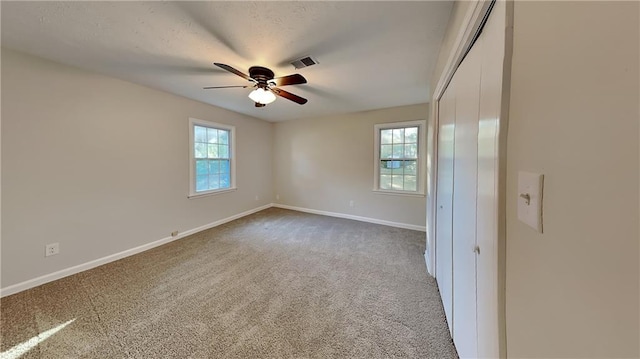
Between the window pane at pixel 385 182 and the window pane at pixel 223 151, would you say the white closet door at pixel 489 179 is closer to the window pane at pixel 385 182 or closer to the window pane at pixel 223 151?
the window pane at pixel 385 182

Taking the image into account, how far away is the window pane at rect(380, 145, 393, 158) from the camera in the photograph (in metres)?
4.06

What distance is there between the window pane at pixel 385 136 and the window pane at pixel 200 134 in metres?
3.22

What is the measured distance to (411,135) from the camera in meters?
3.85

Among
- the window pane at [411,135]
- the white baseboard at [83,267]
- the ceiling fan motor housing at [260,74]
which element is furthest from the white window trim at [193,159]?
the window pane at [411,135]

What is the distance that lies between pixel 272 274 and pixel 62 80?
9.67 feet

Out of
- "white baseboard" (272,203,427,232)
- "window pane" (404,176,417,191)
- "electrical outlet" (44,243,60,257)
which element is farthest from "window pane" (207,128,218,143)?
"window pane" (404,176,417,191)

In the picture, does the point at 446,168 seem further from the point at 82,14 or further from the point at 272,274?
the point at 82,14

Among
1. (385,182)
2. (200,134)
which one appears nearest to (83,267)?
(200,134)

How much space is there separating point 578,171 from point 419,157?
3606mm

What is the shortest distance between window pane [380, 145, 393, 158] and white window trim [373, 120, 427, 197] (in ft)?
0.26

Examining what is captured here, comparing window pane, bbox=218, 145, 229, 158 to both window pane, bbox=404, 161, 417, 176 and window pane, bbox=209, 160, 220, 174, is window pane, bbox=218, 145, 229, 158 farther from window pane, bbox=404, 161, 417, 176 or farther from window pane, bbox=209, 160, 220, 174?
window pane, bbox=404, 161, 417, 176

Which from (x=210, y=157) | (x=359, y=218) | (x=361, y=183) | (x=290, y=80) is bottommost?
(x=359, y=218)

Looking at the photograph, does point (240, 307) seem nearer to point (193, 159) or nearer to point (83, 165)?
point (83, 165)

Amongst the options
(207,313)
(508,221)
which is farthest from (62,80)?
(508,221)
